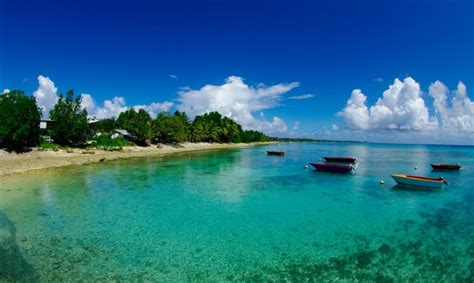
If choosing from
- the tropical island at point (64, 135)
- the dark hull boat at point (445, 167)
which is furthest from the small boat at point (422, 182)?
the tropical island at point (64, 135)

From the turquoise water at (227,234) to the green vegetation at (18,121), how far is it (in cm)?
1520

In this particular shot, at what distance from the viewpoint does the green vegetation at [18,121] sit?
112ft

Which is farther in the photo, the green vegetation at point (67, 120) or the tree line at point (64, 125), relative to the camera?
the green vegetation at point (67, 120)

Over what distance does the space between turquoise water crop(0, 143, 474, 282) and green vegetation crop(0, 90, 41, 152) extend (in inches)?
598

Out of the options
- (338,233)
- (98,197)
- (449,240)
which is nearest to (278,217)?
(338,233)

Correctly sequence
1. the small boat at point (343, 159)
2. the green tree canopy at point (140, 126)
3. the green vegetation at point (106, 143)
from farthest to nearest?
the green tree canopy at point (140, 126) → the green vegetation at point (106, 143) → the small boat at point (343, 159)

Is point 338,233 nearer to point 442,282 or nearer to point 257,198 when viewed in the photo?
point 442,282

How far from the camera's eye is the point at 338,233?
1265cm

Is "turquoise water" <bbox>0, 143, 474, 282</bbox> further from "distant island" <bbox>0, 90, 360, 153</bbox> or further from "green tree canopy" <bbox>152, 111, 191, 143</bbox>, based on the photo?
"green tree canopy" <bbox>152, 111, 191, 143</bbox>

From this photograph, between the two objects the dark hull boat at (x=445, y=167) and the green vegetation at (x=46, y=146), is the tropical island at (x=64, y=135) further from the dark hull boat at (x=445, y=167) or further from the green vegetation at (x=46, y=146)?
the dark hull boat at (x=445, y=167)

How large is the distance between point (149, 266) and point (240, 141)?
397 ft

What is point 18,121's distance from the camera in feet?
114

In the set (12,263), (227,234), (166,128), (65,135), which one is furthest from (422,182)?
(166,128)

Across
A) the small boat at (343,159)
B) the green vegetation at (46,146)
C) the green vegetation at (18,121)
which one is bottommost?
the small boat at (343,159)
